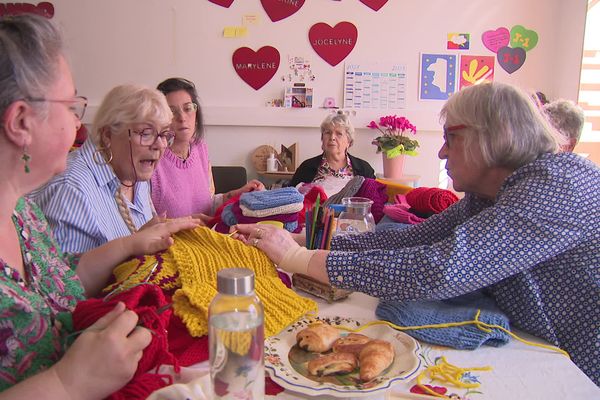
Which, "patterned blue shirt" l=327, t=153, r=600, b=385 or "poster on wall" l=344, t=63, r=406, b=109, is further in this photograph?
"poster on wall" l=344, t=63, r=406, b=109

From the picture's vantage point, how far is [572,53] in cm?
405

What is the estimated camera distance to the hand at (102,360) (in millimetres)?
712

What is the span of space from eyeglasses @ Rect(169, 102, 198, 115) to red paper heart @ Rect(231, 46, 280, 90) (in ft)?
6.23

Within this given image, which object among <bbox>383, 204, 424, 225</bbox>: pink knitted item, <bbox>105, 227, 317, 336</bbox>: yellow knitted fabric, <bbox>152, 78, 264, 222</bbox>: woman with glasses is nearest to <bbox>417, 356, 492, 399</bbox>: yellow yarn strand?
<bbox>105, 227, 317, 336</bbox>: yellow knitted fabric

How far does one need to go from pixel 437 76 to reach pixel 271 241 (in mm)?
3599

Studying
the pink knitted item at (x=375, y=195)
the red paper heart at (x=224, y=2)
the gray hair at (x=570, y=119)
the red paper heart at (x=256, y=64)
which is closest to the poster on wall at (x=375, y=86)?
the red paper heart at (x=256, y=64)

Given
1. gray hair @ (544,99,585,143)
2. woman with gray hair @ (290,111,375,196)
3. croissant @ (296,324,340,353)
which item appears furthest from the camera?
woman with gray hair @ (290,111,375,196)

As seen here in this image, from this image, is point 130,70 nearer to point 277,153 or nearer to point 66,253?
point 277,153

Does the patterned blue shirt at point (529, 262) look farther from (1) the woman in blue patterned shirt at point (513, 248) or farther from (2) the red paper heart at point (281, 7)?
(2) the red paper heart at point (281, 7)

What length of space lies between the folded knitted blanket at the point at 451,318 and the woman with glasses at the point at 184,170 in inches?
52.6

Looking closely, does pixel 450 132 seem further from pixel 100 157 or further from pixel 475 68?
pixel 475 68

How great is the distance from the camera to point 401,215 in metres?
2.07

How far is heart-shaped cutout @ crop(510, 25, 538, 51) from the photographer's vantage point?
431 centimetres

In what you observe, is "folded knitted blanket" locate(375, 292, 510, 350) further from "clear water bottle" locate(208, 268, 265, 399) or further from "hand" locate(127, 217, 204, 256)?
"hand" locate(127, 217, 204, 256)
